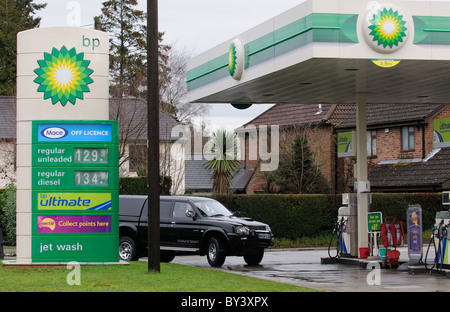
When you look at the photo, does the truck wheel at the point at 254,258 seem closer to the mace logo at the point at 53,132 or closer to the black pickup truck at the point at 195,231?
the black pickup truck at the point at 195,231

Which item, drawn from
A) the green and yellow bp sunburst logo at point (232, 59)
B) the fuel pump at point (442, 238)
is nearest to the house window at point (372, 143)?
the green and yellow bp sunburst logo at point (232, 59)

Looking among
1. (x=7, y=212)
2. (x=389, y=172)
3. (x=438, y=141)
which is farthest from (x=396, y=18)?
(x=389, y=172)

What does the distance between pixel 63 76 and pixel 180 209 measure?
18.7 feet

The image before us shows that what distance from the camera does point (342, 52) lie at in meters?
16.8

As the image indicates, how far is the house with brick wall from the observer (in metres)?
40.1

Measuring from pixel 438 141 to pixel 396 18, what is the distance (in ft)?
→ 18.0

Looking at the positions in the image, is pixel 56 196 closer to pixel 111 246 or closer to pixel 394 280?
pixel 111 246

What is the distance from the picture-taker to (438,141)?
70.4 feet

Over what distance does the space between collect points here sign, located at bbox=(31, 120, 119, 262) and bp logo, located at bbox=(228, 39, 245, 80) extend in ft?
11.7

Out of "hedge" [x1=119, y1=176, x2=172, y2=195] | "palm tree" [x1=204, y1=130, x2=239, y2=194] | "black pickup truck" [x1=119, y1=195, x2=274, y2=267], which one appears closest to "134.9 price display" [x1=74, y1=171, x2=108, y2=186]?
"black pickup truck" [x1=119, y1=195, x2=274, y2=267]

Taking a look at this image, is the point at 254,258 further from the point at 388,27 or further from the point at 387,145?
the point at 387,145

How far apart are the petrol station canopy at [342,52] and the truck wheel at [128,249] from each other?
5005mm

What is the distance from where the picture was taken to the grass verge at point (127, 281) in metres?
14.1
